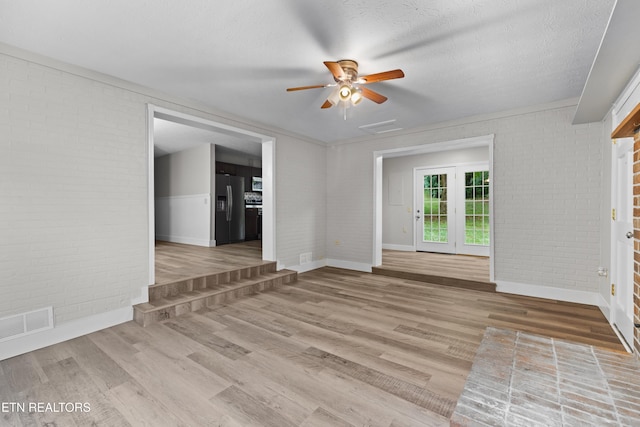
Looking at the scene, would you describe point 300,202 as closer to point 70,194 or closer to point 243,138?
point 243,138

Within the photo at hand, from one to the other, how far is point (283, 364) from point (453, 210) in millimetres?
5745

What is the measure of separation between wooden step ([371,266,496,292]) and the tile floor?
8.52ft

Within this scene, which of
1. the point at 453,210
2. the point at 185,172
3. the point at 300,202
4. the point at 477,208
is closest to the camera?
the point at 300,202

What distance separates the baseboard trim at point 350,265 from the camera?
5.29 m

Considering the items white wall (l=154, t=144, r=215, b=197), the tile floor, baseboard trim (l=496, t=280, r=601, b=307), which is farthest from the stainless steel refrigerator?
the tile floor

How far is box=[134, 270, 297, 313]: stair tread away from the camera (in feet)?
9.95

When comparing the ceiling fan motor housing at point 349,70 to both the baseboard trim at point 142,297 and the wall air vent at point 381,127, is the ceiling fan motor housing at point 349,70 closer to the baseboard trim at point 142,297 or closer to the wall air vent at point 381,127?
the wall air vent at point 381,127

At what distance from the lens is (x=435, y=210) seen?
6.93 meters

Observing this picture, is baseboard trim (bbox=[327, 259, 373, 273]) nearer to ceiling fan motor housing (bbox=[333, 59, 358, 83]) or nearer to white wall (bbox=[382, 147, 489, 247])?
white wall (bbox=[382, 147, 489, 247])

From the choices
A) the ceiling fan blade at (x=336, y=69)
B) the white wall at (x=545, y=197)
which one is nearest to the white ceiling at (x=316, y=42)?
the ceiling fan blade at (x=336, y=69)

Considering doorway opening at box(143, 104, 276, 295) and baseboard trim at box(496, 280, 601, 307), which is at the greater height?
doorway opening at box(143, 104, 276, 295)

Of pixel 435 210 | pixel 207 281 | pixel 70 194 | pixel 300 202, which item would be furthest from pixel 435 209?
pixel 70 194

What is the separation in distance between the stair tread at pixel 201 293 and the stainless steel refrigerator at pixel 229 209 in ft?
9.40

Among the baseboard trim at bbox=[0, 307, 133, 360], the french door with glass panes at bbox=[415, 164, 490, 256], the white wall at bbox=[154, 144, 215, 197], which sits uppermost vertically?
the white wall at bbox=[154, 144, 215, 197]
